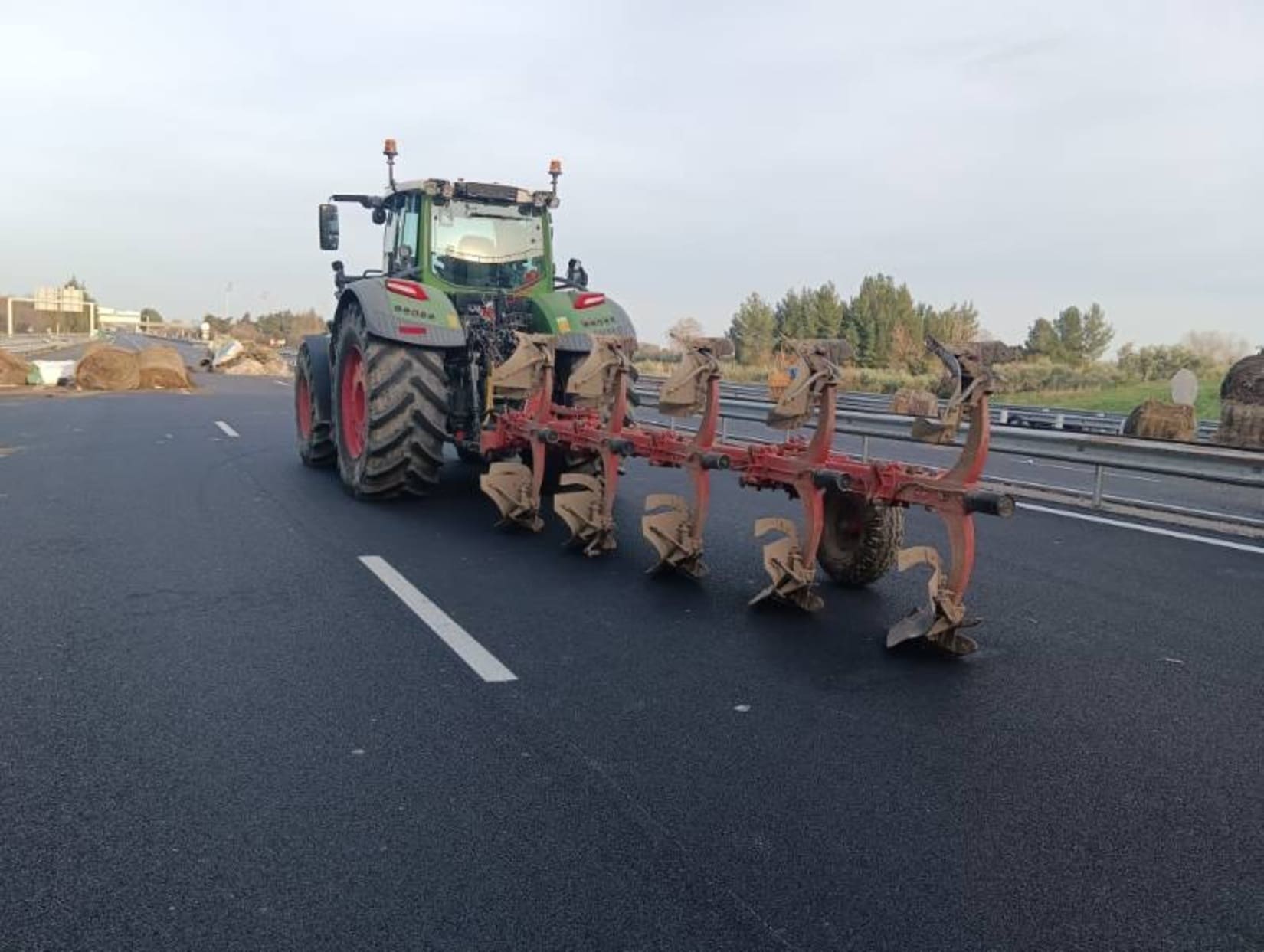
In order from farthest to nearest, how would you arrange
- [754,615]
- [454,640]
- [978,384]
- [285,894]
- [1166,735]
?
[754,615], [454,640], [978,384], [1166,735], [285,894]

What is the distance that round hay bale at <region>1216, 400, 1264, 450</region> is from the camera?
1539 cm

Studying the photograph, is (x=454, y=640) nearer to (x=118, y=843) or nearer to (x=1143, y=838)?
(x=118, y=843)

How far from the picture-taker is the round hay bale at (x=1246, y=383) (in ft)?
52.1

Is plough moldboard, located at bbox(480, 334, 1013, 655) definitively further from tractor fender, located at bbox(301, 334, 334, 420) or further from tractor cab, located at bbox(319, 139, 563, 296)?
tractor fender, located at bbox(301, 334, 334, 420)

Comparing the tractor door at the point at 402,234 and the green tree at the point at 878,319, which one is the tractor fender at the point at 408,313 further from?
the green tree at the point at 878,319

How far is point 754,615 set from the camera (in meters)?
5.77

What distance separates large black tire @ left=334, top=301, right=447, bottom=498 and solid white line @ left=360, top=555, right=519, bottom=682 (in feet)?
6.63

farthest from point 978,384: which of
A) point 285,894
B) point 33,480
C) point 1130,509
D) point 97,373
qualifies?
point 97,373

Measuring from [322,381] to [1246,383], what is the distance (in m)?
13.7

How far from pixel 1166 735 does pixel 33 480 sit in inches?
401

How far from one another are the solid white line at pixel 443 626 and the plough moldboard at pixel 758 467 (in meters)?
1.38

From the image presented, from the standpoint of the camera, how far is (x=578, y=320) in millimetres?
9570

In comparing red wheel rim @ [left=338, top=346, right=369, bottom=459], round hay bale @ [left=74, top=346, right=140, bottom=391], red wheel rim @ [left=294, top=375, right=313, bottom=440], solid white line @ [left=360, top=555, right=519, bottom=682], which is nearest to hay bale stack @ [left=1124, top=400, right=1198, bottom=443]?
red wheel rim @ [left=338, top=346, right=369, bottom=459]

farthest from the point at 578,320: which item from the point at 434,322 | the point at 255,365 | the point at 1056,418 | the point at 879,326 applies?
the point at 879,326
